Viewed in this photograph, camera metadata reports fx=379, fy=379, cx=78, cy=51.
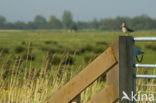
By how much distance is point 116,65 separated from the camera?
3.46m

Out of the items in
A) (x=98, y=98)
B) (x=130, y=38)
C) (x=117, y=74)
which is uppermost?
(x=130, y=38)

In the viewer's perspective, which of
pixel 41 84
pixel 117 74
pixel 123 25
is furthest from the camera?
pixel 41 84

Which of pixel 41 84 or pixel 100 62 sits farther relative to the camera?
pixel 41 84

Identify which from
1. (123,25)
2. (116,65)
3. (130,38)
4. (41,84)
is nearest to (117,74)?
(116,65)

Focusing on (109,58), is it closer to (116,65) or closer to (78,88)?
(116,65)

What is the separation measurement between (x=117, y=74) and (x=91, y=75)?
248mm

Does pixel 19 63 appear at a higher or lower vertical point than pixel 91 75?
lower

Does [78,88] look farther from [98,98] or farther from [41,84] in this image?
[41,84]

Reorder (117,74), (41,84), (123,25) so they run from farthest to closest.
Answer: (41,84)
(123,25)
(117,74)

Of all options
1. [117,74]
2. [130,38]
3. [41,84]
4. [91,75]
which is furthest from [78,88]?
[41,84]

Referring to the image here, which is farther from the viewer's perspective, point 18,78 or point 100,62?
point 18,78

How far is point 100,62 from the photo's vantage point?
3.49m

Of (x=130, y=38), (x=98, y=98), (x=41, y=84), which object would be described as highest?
(x=130, y=38)

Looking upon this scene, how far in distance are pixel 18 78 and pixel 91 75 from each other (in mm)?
4535
